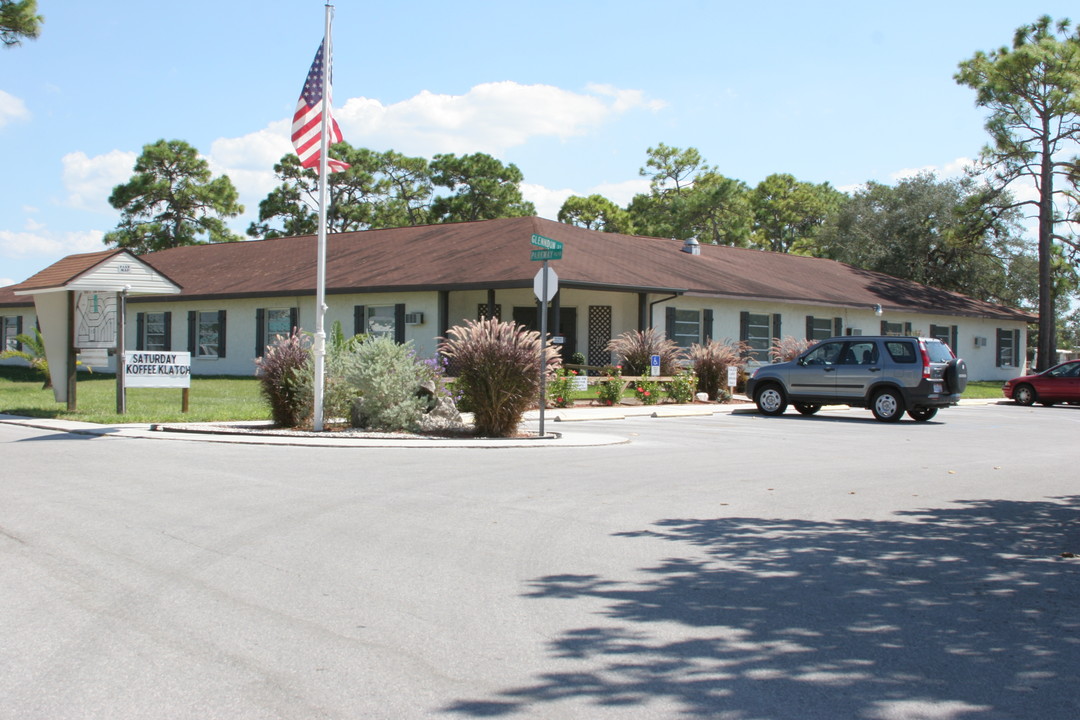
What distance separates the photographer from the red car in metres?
29.5

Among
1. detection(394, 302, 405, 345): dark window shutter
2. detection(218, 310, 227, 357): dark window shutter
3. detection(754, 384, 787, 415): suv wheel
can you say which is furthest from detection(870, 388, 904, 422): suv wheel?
detection(218, 310, 227, 357): dark window shutter

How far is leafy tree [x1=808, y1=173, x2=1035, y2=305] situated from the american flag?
3979 centimetres

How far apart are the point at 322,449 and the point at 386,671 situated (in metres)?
9.68

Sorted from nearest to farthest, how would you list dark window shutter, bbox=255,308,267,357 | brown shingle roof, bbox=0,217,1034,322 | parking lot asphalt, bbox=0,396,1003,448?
1. parking lot asphalt, bbox=0,396,1003,448
2. brown shingle roof, bbox=0,217,1034,322
3. dark window shutter, bbox=255,308,267,357

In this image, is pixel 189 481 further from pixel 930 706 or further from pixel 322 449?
pixel 930 706

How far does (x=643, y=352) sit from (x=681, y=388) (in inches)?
55.3

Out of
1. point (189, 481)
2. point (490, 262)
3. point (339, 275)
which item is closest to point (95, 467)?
point (189, 481)

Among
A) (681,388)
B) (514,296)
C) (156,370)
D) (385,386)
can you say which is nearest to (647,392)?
(681,388)

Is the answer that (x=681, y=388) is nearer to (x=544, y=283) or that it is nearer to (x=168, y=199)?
(x=544, y=283)

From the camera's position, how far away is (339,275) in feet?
104

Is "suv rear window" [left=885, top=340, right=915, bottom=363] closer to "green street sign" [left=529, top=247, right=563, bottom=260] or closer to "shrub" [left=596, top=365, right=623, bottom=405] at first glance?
"shrub" [left=596, top=365, right=623, bottom=405]

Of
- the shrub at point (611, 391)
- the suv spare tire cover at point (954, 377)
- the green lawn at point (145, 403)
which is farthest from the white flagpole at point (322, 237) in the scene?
the suv spare tire cover at point (954, 377)

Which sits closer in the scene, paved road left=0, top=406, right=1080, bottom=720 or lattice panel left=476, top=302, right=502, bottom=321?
paved road left=0, top=406, right=1080, bottom=720

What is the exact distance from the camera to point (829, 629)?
5.50 m
